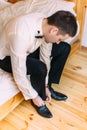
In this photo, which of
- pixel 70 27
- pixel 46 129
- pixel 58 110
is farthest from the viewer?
pixel 58 110

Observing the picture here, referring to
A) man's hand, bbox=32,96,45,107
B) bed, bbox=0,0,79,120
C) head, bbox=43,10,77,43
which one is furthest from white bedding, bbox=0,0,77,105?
head, bbox=43,10,77,43

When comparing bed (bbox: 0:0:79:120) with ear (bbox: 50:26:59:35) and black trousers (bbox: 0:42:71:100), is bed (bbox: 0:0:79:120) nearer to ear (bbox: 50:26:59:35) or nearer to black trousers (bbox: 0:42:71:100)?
black trousers (bbox: 0:42:71:100)

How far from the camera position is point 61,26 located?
1217 mm

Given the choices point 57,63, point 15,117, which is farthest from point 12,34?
point 15,117

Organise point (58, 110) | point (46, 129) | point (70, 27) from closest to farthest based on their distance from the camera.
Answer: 1. point (70, 27)
2. point (46, 129)
3. point (58, 110)

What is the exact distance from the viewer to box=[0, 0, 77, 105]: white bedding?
4.78 feet

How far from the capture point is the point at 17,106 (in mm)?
1678

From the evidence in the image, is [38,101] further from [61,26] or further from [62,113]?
[61,26]

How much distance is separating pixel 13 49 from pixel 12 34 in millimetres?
93

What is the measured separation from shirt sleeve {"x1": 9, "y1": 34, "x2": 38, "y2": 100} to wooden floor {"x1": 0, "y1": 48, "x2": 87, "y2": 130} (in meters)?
0.19

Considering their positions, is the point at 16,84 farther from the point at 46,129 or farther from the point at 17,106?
the point at 46,129

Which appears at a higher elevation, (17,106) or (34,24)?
(34,24)

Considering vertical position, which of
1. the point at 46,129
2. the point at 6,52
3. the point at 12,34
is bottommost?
the point at 46,129

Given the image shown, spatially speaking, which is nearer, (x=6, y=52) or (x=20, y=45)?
(x=20, y=45)
